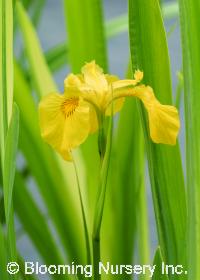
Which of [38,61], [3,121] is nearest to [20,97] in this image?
[38,61]

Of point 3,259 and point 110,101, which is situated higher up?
point 110,101

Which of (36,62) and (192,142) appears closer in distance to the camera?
(192,142)

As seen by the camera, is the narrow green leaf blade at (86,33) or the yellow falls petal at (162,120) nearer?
the yellow falls petal at (162,120)

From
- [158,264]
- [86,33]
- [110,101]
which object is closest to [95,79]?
[110,101]

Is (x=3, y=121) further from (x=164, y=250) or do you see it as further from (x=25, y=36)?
(x=25, y=36)

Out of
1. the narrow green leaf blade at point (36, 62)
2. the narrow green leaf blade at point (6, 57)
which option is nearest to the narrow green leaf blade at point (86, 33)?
the narrow green leaf blade at point (36, 62)

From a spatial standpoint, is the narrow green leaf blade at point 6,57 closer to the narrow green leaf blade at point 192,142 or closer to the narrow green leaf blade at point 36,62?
the narrow green leaf blade at point 192,142

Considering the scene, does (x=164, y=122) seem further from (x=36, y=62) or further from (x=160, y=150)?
(x=36, y=62)

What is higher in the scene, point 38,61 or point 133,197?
point 38,61
